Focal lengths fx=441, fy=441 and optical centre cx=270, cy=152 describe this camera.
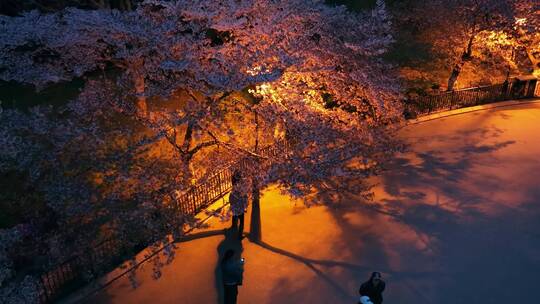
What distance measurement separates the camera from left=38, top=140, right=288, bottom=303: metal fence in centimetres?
854

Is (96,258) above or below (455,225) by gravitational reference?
below

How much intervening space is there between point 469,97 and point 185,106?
40.1 ft

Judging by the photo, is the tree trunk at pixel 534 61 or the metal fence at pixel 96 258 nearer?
the metal fence at pixel 96 258

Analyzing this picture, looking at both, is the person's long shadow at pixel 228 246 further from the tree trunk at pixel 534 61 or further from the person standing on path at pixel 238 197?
the tree trunk at pixel 534 61

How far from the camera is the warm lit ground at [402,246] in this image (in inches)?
344

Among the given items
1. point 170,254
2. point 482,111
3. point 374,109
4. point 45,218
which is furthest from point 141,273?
point 482,111

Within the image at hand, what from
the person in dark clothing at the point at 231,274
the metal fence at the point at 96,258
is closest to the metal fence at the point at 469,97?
the metal fence at the point at 96,258

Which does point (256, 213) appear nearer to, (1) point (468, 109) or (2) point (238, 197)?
(2) point (238, 197)

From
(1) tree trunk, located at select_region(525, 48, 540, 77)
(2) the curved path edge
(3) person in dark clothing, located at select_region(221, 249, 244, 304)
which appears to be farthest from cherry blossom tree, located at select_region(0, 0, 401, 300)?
(1) tree trunk, located at select_region(525, 48, 540, 77)

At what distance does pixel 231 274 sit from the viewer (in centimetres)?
762

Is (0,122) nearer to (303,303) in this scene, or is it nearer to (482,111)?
(303,303)

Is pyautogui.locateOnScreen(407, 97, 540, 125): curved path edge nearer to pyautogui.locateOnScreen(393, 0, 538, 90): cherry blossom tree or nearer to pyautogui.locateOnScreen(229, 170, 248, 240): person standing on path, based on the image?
pyautogui.locateOnScreen(393, 0, 538, 90): cherry blossom tree

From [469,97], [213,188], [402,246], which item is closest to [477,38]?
[469,97]

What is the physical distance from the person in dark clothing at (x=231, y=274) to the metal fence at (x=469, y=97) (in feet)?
35.3
